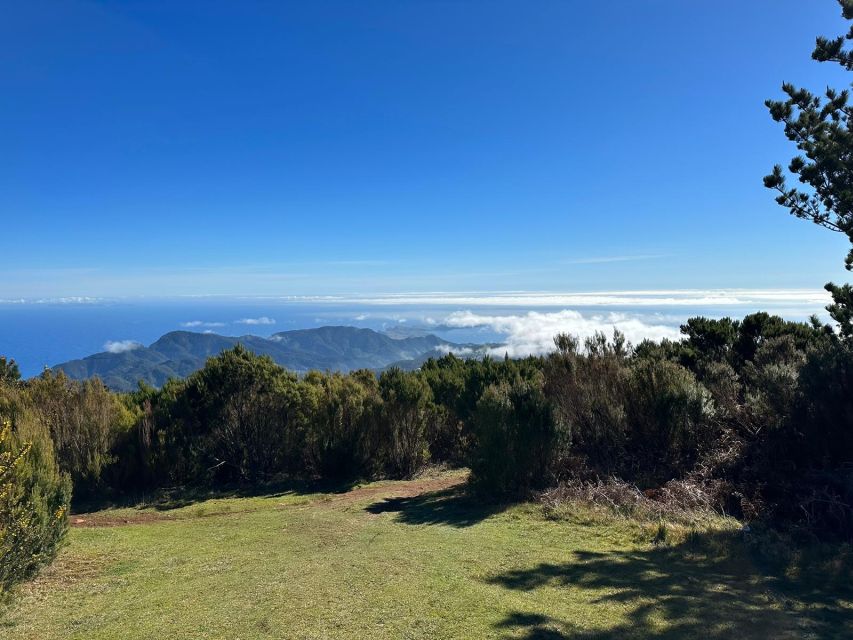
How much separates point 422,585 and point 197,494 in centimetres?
1064

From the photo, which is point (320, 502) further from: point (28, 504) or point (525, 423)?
point (28, 504)

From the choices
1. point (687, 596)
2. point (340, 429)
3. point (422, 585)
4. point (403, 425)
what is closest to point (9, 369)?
point (340, 429)

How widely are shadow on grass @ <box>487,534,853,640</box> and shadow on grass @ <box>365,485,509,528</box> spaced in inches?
113

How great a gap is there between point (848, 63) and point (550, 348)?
28.4 feet

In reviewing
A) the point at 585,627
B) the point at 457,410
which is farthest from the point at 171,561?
the point at 457,410

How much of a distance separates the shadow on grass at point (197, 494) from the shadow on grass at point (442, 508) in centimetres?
279

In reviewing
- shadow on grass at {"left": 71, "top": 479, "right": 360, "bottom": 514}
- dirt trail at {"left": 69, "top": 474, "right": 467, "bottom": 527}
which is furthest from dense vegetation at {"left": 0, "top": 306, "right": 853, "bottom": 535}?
dirt trail at {"left": 69, "top": 474, "right": 467, "bottom": 527}

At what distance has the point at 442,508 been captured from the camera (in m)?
9.84

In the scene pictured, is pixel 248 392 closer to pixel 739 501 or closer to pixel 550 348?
Result: pixel 550 348

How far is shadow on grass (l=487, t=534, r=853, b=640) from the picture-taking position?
4051mm

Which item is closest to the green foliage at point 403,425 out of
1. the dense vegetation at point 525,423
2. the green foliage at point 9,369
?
the dense vegetation at point 525,423

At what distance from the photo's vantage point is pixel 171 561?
6.65 m

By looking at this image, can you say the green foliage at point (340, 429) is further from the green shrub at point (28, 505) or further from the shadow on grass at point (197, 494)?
the green shrub at point (28, 505)

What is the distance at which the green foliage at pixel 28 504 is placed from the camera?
5.13m
